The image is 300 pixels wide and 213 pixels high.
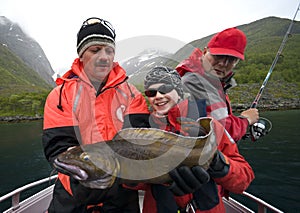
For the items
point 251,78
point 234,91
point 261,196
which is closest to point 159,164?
point 261,196

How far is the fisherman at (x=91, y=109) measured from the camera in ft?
8.25

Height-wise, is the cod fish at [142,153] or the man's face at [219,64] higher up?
the man's face at [219,64]

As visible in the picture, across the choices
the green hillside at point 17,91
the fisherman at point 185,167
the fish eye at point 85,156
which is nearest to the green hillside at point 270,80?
the fisherman at point 185,167

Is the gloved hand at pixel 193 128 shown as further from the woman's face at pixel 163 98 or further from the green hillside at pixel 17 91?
the green hillside at pixel 17 91

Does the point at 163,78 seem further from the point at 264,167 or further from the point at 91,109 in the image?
the point at 264,167

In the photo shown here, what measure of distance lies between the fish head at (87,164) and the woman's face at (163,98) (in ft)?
3.92

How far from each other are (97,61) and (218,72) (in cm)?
214

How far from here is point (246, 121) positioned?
3717 mm

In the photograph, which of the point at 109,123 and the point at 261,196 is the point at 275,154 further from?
the point at 109,123

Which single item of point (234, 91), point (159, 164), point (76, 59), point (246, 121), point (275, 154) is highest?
point (76, 59)

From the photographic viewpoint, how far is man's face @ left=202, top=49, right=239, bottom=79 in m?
3.62

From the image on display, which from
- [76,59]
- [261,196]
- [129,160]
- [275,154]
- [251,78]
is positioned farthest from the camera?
[251,78]

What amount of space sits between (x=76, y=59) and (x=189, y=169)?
7.83 feet

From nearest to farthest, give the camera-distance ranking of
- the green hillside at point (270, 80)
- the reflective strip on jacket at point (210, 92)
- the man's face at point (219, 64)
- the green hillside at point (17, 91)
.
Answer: the reflective strip on jacket at point (210, 92)
the man's face at point (219, 64)
the green hillside at point (17, 91)
the green hillside at point (270, 80)
